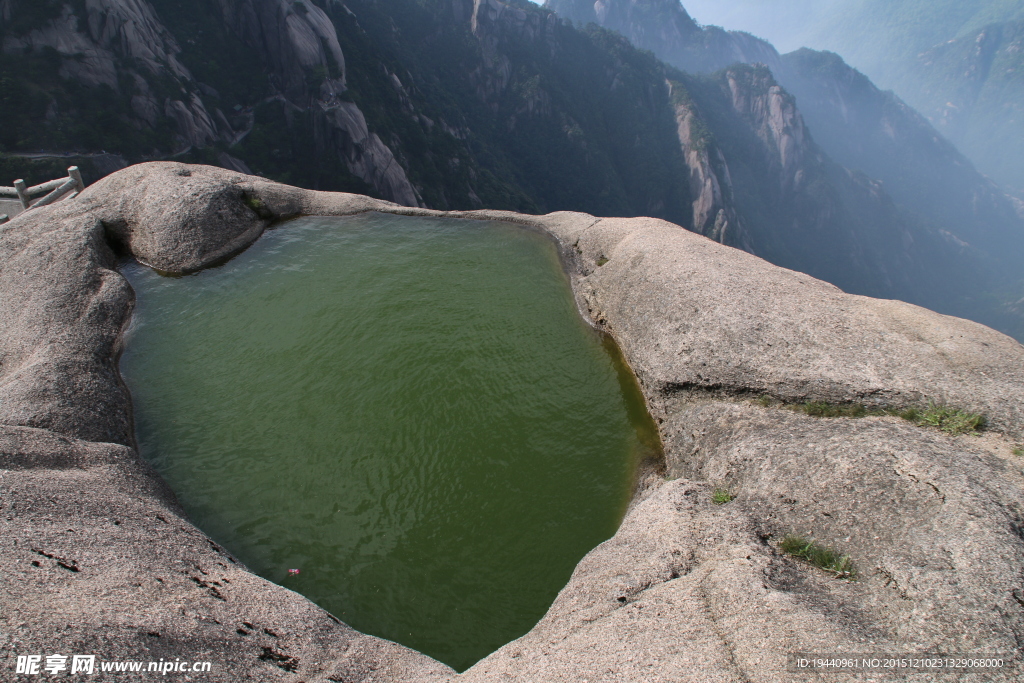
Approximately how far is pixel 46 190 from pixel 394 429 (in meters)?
22.9

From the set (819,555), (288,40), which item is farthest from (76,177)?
(288,40)

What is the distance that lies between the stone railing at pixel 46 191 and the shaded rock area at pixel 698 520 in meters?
10.2

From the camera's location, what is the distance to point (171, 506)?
32.0ft

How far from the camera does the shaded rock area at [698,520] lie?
6.25 metres

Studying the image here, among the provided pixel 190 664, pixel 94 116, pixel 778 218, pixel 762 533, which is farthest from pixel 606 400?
pixel 778 218

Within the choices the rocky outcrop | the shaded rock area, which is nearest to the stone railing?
the shaded rock area

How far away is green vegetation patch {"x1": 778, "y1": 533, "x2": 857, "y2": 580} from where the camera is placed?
284 inches

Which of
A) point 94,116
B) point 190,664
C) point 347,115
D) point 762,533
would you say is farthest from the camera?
point 347,115

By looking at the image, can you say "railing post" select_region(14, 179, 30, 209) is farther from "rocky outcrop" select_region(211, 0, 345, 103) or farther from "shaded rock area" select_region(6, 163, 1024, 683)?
"rocky outcrop" select_region(211, 0, 345, 103)

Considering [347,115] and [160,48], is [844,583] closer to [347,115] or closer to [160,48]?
[347,115]

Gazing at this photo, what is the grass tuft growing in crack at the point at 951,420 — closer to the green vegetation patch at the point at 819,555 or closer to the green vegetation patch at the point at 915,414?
the green vegetation patch at the point at 915,414

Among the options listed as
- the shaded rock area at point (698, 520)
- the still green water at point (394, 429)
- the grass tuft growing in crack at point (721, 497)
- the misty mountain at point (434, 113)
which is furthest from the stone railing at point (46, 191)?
the misty mountain at point (434, 113)

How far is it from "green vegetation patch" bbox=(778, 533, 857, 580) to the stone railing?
28.8 meters

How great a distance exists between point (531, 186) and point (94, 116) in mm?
99115
